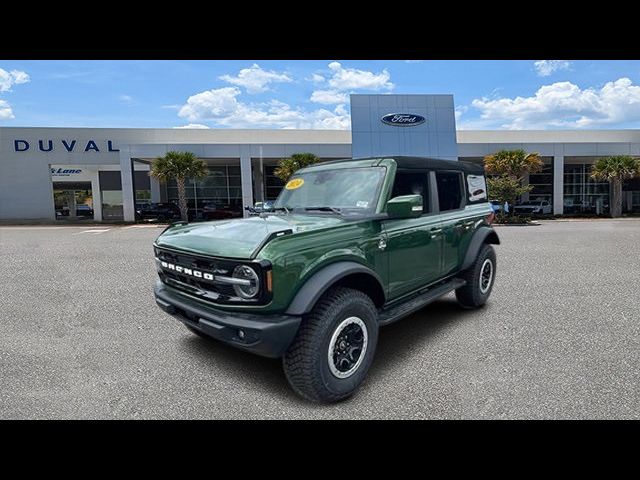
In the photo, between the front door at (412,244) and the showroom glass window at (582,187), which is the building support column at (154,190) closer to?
the front door at (412,244)

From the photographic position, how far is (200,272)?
303cm

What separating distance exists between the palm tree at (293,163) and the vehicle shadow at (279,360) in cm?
1909

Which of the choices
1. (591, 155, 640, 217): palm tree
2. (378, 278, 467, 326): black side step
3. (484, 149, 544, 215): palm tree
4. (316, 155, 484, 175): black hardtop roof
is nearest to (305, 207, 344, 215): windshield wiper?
(316, 155, 484, 175): black hardtop roof

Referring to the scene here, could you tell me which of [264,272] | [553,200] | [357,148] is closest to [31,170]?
[357,148]

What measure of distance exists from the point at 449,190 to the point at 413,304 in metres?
1.78

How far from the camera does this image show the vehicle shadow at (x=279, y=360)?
323 cm

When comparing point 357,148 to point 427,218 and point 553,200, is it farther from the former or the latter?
point 427,218

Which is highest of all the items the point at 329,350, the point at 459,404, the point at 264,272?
the point at 264,272

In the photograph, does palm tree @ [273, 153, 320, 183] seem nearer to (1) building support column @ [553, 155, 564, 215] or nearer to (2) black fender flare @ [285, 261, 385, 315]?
(1) building support column @ [553, 155, 564, 215]

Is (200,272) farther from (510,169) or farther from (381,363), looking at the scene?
(510,169)

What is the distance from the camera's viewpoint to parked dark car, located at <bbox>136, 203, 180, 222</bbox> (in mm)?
25359

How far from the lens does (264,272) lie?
2.60 metres

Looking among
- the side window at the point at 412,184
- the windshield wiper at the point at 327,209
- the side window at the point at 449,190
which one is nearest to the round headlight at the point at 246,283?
the windshield wiper at the point at 327,209

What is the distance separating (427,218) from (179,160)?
2182 cm
